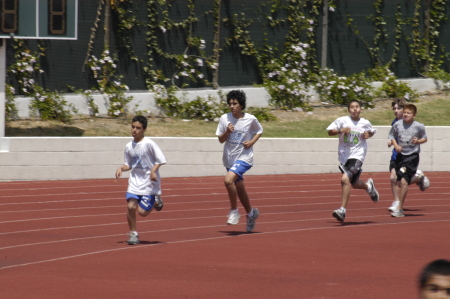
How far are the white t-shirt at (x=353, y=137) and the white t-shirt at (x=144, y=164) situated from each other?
298 centimetres

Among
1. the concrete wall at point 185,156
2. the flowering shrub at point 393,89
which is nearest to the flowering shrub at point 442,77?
the flowering shrub at point 393,89

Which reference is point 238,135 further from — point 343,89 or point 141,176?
point 343,89

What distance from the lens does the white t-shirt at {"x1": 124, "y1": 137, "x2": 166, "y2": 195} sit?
8.62 meters

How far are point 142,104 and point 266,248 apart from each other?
12.0 metres

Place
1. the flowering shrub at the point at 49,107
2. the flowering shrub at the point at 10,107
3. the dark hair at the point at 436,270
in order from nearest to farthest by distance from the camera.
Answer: the dark hair at the point at 436,270 → the flowering shrub at the point at 10,107 → the flowering shrub at the point at 49,107

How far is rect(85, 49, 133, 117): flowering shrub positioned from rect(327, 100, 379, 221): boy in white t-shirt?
9.69 metres

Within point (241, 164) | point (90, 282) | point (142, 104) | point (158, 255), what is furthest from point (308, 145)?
point (90, 282)

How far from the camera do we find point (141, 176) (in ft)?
28.5

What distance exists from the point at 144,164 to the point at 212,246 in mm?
1257

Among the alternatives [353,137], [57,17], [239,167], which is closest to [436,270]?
[239,167]

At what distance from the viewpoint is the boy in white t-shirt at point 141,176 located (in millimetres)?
8617

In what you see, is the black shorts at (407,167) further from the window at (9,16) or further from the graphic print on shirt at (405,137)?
the window at (9,16)

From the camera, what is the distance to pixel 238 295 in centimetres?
629

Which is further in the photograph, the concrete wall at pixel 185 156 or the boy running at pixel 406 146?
the concrete wall at pixel 185 156
